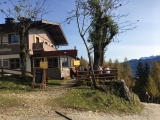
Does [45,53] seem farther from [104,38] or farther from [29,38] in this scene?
[104,38]

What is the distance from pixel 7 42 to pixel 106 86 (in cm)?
1612

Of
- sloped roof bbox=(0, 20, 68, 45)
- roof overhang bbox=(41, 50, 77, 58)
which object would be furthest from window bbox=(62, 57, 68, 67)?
sloped roof bbox=(0, 20, 68, 45)

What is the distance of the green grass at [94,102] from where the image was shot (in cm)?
1353

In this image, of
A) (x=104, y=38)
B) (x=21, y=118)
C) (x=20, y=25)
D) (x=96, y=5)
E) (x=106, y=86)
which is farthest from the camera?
(x=104, y=38)

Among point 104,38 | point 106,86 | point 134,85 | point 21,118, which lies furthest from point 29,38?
point 134,85

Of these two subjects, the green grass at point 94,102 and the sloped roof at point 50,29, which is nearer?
the green grass at point 94,102

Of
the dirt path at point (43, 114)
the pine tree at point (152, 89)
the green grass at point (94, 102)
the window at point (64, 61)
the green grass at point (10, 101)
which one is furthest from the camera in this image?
the pine tree at point (152, 89)

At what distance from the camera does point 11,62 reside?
28109 millimetres

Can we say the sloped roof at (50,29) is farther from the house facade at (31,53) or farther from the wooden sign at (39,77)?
the wooden sign at (39,77)

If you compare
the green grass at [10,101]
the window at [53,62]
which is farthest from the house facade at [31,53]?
the green grass at [10,101]

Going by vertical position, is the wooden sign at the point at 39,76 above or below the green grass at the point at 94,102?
above

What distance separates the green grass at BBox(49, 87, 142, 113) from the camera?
1353 centimetres

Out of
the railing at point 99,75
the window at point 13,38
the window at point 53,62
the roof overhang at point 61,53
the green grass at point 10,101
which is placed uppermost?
the window at point 13,38

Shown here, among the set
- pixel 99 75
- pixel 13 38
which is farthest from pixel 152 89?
pixel 99 75
